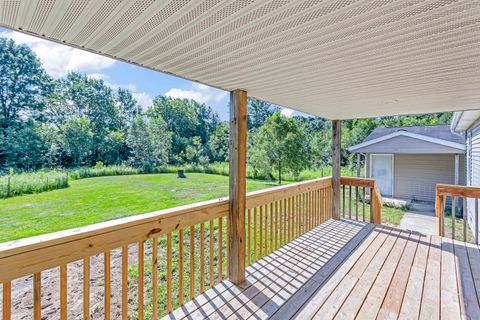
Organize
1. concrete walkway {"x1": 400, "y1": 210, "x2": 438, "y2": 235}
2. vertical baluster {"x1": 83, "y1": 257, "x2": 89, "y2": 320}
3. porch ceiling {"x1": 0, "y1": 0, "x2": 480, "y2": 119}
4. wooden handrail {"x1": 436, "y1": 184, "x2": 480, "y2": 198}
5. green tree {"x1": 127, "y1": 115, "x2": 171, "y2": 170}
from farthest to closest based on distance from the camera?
green tree {"x1": 127, "y1": 115, "x2": 171, "y2": 170} < concrete walkway {"x1": 400, "y1": 210, "x2": 438, "y2": 235} < wooden handrail {"x1": 436, "y1": 184, "x2": 480, "y2": 198} < vertical baluster {"x1": 83, "y1": 257, "x2": 89, "y2": 320} < porch ceiling {"x1": 0, "y1": 0, "x2": 480, "y2": 119}

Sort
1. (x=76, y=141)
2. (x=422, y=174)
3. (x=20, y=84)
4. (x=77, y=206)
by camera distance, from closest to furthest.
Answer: (x=77, y=206) → (x=422, y=174) → (x=76, y=141) → (x=20, y=84)

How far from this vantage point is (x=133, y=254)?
402cm

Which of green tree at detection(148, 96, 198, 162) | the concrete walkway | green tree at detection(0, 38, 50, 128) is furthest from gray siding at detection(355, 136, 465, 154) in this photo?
green tree at detection(0, 38, 50, 128)

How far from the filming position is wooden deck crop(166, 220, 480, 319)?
2074 mm

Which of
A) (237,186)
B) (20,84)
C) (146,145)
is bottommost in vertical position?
(237,186)

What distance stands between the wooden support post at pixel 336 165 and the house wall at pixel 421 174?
21.4ft

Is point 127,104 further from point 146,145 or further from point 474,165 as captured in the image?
point 474,165

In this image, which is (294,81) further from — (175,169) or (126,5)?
(175,169)

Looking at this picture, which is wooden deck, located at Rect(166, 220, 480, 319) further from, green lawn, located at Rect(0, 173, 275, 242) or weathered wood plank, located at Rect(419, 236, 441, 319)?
green lawn, located at Rect(0, 173, 275, 242)

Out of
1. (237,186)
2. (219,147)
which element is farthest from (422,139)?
(219,147)

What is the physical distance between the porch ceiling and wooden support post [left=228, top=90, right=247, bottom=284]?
10.5 inches

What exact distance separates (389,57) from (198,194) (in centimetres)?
787

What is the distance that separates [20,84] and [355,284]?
24.9 metres

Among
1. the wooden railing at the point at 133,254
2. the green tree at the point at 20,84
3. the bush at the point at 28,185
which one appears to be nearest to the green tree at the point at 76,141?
the green tree at the point at 20,84
